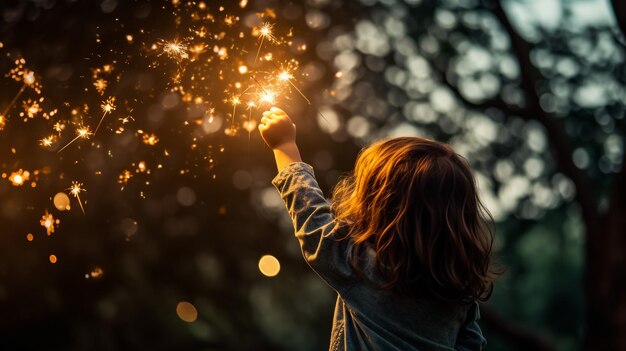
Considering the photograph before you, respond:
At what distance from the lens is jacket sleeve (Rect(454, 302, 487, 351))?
7.68 ft

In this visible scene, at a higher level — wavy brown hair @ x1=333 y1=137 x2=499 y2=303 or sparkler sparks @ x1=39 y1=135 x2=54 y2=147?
wavy brown hair @ x1=333 y1=137 x2=499 y2=303

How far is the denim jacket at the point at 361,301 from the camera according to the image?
214 centimetres

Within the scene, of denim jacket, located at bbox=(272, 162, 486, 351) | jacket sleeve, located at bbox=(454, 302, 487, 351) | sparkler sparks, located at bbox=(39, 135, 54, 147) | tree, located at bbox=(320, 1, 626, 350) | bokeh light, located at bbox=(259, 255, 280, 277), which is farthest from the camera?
bokeh light, located at bbox=(259, 255, 280, 277)

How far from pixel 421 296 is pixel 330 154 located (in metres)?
6.43

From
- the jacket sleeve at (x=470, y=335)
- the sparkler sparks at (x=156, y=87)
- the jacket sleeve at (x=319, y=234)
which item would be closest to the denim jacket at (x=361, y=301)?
the jacket sleeve at (x=319, y=234)

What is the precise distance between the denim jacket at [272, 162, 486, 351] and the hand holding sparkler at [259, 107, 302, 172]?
17cm

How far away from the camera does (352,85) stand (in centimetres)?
845

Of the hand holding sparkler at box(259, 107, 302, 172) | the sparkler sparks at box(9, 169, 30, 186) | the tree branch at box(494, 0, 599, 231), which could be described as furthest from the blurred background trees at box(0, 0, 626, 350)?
the hand holding sparkler at box(259, 107, 302, 172)

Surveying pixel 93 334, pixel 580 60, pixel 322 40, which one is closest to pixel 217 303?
pixel 93 334

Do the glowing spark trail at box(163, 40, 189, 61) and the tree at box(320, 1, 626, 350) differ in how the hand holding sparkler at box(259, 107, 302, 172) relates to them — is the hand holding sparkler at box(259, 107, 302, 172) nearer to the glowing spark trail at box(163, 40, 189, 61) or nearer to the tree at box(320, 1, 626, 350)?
the glowing spark trail at box(163, 40, 189, 61)

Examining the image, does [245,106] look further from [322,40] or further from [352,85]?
[352,85]

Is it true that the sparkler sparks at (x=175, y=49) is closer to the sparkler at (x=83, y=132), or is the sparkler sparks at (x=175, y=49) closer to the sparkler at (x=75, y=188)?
the sparkler at (x=83, y=132)

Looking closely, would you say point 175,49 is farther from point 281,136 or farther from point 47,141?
point 281,136

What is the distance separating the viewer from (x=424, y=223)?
2211 millimetres
